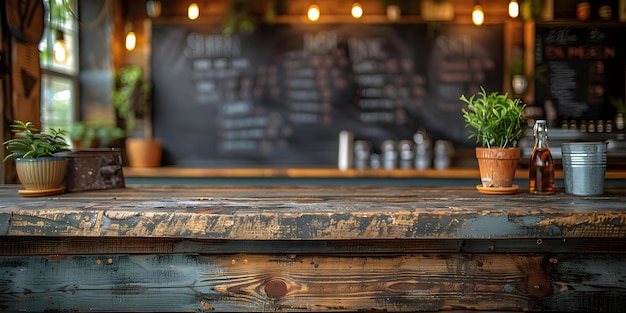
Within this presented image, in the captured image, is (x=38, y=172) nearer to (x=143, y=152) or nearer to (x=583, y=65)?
(x=143, y=152)

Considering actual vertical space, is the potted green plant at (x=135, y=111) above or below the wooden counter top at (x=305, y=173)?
above

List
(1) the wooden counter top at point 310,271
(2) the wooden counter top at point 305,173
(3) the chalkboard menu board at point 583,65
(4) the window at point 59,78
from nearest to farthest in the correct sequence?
(1) the wooden counter top at point 310,271 → (2) the wooden counter top at point 305,173 → (4) the window at point 59,78 → (3) the chalkboard menu board at point 583,65

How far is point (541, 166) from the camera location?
70.6 inches

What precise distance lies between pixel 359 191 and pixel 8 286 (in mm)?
1247

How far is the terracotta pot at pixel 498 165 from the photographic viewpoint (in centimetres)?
171

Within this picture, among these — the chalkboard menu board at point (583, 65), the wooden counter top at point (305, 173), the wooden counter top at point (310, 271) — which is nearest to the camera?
the wooden counter top at point (310, 271)

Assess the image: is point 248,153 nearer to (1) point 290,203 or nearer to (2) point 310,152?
(2) point 310,152

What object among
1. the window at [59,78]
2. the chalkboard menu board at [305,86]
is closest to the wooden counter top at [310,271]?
the window at [59,78]

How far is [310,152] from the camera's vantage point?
4281mm

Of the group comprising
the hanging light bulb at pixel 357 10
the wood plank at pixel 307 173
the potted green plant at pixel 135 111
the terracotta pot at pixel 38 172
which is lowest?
the wood plank at pixel 307 173

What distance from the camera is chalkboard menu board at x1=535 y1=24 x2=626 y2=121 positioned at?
4.16 metres

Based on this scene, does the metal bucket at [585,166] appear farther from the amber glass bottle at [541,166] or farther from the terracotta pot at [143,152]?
the terracotta pot at [143,152]

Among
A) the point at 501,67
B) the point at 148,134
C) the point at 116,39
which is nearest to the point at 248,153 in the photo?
the point at 148,134

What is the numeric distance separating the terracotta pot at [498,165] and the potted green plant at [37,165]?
1.52 meters
